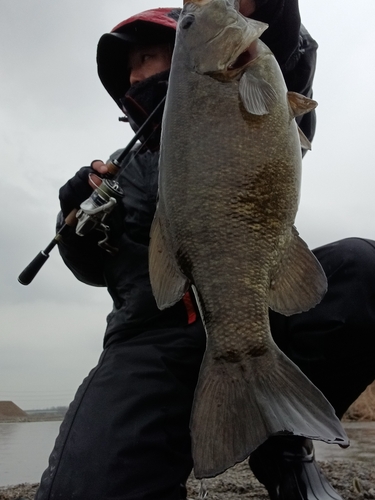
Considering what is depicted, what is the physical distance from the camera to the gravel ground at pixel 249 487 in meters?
3.16

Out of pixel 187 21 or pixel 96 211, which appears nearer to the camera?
pixel 187 21

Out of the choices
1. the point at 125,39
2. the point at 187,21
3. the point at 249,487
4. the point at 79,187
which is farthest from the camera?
the point at 249,487

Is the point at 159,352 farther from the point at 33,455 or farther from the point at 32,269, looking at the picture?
the point at 33,455

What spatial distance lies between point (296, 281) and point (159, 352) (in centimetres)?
104

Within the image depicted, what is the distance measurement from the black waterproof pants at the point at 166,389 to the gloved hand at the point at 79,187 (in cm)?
83

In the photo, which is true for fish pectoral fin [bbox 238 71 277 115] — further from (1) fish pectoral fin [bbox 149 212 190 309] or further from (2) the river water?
(2) the river water

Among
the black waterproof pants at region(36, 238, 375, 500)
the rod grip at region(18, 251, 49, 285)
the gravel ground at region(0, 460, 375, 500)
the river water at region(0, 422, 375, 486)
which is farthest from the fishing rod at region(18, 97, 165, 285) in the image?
the river water at region(0, 422, 375, 486)

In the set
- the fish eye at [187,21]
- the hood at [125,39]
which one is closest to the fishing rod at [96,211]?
the hood at [125,39]

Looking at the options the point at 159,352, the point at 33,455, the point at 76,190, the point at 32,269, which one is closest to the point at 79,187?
the point at 76,190

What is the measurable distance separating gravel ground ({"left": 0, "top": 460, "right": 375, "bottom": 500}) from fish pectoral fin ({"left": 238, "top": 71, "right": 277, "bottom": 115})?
7.57ft

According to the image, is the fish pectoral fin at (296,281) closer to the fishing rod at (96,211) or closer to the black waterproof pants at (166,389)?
the black waterproof pants at (166,389)

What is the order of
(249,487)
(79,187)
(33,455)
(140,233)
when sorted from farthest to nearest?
(33,455) → (249,487) → (140,233) → (79,187)

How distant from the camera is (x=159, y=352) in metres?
2.62

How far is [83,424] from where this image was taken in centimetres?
252
